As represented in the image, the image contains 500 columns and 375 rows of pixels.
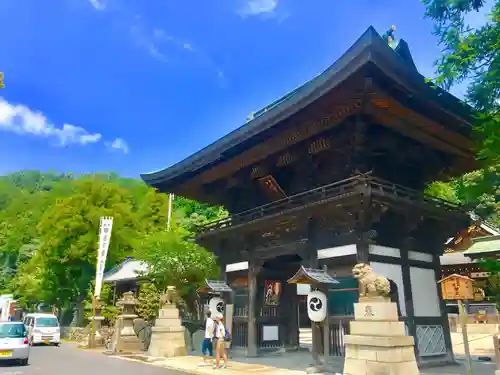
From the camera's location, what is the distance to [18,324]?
15.8 metres

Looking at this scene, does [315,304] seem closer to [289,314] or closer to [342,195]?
[342,195]

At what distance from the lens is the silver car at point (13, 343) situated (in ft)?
48.5

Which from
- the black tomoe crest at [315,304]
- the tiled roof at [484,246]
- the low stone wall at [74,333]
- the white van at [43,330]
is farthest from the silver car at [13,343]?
the tiled roof at [484,246]

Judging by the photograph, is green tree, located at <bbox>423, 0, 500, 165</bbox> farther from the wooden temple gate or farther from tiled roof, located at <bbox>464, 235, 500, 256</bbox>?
tiled roof, located at <bbox>464, 235, 500, 256</bbox>

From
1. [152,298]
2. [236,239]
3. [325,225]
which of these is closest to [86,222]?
[152,298]

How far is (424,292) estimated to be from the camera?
13.6m

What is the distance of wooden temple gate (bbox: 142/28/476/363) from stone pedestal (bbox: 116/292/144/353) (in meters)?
5.70

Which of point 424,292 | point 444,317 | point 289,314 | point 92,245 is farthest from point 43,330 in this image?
point 444,317

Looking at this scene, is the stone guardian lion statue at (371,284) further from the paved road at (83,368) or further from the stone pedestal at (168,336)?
the stone pedestal at (168,336)

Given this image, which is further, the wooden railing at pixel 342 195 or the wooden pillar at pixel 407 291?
the wooden pillar at pixel 407 291

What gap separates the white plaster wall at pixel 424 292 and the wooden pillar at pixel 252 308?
5637 mm

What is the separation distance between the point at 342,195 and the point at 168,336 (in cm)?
999

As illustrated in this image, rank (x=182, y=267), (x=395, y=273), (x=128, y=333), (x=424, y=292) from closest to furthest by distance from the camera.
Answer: (x=395, y=273) < (x=424, y=292) < (x=128, y=333) < (x=182, y=267)

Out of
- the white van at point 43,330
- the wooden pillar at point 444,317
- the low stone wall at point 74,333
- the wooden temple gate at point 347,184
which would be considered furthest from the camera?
the low stone wall at point 74,333
